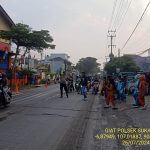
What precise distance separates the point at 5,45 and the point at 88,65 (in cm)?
11653

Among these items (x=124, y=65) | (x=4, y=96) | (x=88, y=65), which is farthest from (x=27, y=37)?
(x=88, y=65)

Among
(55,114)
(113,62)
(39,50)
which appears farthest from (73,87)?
(113,62)

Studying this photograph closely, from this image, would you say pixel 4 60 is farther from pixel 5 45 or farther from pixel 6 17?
pixel 6 17

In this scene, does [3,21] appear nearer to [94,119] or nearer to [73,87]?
[73,87]

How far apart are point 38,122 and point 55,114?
104 inches

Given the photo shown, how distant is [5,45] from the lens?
48.9 meters

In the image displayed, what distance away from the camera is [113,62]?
90000mm

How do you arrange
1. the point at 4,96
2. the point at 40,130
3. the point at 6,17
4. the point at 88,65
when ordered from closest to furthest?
the point at 40,130 < the point at 4,96 < the point at 6,17 < the point at 88,65

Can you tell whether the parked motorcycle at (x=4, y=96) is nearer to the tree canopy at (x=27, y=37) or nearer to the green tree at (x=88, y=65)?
the tree canopy at (x=27, y=37)

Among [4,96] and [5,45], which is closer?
[4,96]

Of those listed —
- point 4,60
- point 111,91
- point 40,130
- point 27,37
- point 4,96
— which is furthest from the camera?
point 4,60

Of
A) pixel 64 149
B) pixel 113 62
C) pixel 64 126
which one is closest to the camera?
pixel 64 149

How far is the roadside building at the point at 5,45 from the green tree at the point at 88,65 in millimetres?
112676

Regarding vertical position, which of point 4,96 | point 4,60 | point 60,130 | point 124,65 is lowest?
point 60,130
